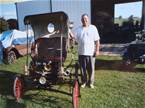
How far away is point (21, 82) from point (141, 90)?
3.22m

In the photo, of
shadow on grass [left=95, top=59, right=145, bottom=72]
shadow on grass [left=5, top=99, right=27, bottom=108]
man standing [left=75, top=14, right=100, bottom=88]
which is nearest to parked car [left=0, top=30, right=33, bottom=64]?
shadow on grass [left=95, top=59, right=145, bottom=72]

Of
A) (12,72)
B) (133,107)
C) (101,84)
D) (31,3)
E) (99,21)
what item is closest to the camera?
(133,107)

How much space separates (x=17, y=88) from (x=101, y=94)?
7.17 ft

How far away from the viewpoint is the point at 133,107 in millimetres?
6348

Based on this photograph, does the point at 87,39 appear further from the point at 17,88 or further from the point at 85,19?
the point at 17,88

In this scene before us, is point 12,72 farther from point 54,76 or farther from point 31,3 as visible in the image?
point 31,3

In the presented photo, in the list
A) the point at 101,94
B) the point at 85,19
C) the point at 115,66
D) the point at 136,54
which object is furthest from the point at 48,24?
the point at 115,66

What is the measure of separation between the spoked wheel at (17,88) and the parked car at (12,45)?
5263 mm

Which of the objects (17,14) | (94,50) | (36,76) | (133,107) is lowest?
(133,107)

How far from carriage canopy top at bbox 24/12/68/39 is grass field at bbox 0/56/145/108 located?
5.16 feet

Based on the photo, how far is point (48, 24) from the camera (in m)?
8.08

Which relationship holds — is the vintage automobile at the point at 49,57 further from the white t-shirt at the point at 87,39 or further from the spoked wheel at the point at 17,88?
the white t-shirt at the point at 87,39

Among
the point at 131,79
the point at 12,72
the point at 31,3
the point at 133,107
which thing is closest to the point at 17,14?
the point at 31,3

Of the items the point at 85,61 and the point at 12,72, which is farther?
the point at 12,72
